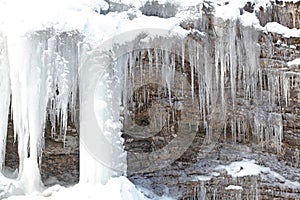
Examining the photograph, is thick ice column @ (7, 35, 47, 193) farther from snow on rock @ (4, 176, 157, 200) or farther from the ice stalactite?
snow on rock @ (4, 176, 157, 200)

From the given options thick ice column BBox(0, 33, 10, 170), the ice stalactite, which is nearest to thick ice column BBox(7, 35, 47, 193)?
the ice stalactite

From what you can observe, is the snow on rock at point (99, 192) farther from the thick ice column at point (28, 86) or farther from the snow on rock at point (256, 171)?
the snow on rock at point (256, 171)

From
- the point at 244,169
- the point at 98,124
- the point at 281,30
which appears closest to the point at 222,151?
the point at 244,169

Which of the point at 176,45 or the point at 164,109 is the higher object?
the point at 176,45

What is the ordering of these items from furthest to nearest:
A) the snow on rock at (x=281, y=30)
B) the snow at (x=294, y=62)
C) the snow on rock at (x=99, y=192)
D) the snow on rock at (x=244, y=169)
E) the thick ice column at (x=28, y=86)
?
the snow on rock at (x=244, y=169)
the snow at (x=294, y=62)
the snow on rock at (x=281, y=30)
the thick ice column at (x=28, y=86)
the snow on rock at (x=99, y=192)

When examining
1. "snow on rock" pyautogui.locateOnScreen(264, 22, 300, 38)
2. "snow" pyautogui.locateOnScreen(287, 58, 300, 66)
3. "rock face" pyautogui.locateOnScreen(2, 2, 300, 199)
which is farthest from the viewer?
"rock face" pyautogui.locateOnScreen(2, 2, 300, 199)

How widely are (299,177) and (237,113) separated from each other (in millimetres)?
1784

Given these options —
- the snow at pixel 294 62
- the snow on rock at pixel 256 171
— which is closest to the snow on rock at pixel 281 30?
the snow at pixel 294 62

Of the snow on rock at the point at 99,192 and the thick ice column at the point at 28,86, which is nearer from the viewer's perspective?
the snow on rock at the point at 99,192

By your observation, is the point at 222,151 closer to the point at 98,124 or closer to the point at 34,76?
the point at 98,124

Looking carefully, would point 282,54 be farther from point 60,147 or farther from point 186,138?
point 60,147

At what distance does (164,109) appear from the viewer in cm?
759

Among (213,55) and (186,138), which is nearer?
(213,55)

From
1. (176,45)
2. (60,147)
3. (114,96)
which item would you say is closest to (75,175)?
(60,147)
